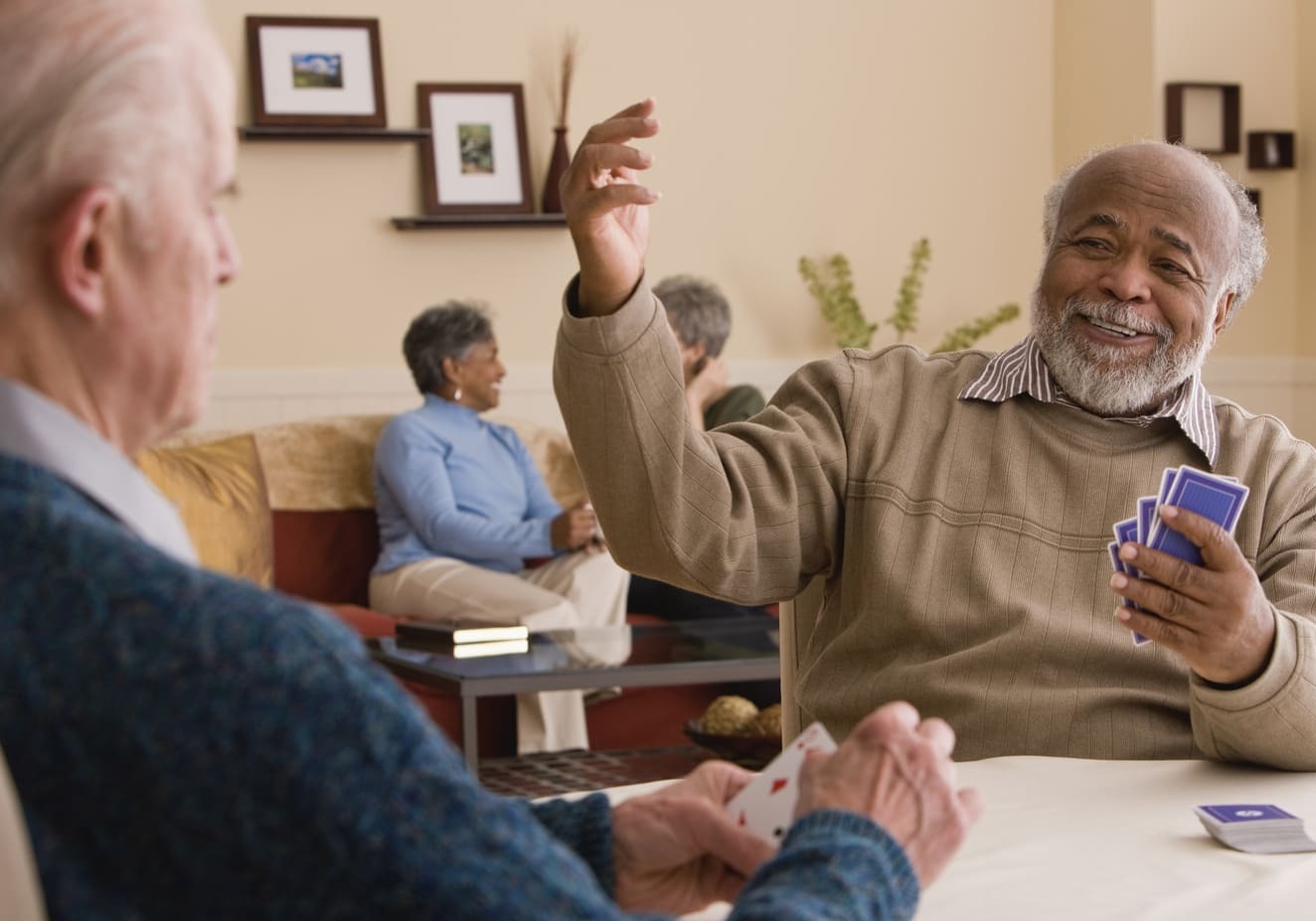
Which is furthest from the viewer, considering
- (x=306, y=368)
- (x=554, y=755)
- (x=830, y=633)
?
(x=306, y=368)

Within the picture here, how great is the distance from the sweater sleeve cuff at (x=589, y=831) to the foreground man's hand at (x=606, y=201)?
699 mm

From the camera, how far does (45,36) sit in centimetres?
81

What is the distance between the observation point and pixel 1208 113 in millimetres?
5980

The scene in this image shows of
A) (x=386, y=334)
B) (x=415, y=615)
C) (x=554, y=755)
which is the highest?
(x=386, y=334)

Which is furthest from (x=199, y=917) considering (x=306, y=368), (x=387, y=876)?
(x=306, y=368)

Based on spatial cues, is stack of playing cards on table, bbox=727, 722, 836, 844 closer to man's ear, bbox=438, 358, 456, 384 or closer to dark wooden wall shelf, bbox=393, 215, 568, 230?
man's ear, bbox=438, 358, 456, 384

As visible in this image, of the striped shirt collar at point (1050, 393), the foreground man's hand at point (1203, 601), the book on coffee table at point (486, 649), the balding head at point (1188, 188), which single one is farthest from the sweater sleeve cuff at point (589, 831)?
the book on coffee table at point (486, 649)

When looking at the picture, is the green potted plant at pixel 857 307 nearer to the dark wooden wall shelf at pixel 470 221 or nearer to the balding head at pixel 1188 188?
the dark wooden wall shelf at pixel 470 221

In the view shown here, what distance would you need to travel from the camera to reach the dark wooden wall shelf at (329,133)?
17.8ft

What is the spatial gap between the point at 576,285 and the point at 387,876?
110 centimetres

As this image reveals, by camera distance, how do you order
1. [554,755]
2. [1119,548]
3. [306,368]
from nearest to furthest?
[1119,548]
[554,755]
[306,368]

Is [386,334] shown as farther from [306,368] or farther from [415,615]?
[415,615]

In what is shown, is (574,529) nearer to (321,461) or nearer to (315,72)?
(321,461)

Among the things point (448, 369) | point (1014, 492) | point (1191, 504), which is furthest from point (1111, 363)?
point (448, 369)
